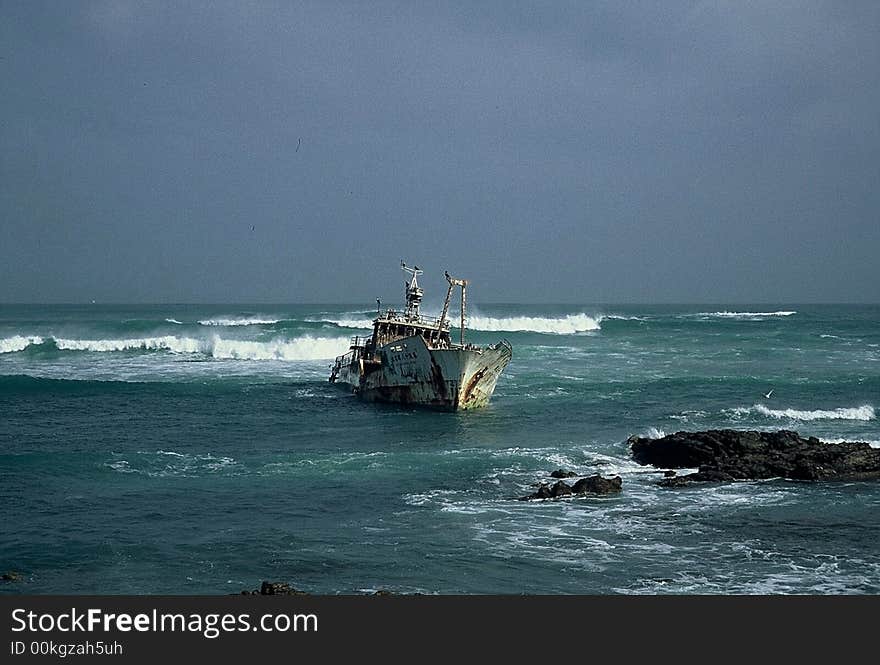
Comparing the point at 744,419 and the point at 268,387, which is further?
the point at 268,387

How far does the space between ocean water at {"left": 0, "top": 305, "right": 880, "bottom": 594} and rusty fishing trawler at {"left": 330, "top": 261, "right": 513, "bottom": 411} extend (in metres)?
1.00

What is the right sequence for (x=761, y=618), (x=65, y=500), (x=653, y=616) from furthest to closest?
(x=65, y=500), (x=761, y=618), (x=653, y=616)

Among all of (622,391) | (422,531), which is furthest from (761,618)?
(622,391)

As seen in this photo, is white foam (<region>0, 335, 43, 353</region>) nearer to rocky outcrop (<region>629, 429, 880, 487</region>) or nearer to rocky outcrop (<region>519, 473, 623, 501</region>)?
rocky outcrop (<region>629, 429, 880, 487</region>)

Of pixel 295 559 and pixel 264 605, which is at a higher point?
pixel 264 605

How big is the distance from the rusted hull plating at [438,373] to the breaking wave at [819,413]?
347 inches

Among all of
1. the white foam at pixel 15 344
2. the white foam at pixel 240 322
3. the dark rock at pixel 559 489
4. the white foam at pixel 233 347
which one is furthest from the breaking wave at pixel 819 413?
the white foam at pixel 240 322

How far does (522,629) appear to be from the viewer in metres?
8.40

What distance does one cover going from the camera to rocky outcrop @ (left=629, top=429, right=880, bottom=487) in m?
18.5

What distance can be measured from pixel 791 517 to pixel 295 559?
934 cm

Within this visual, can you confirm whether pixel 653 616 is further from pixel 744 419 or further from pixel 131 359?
pixel 131 359

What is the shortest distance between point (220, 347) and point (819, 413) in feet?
136

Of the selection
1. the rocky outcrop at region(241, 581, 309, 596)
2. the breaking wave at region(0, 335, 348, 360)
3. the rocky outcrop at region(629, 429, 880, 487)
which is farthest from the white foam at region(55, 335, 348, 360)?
the rocky outcrop at region(241, 581, 309, 596)

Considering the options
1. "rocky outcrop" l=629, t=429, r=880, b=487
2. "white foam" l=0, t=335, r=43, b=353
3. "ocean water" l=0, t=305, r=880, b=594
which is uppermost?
"white foam" l=0, t=335, r=43, b=353
